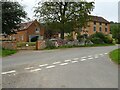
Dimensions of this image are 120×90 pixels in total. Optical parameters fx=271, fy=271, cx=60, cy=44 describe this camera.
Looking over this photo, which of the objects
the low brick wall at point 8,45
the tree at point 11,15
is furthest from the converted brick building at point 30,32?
the low brick wall at point 8,45

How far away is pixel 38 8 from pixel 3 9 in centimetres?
1355

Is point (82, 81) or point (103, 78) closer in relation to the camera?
point (82, 81)

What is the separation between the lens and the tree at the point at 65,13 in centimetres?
4688

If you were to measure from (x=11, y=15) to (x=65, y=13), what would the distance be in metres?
13.8

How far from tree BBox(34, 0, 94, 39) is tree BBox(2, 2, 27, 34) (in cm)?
948

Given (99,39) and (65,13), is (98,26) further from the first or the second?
(65,13)

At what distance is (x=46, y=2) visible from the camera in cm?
4788

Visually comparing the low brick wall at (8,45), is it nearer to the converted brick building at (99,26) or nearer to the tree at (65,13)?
the tree at (65,13)

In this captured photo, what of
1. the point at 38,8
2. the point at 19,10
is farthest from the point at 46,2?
the point at 19,10

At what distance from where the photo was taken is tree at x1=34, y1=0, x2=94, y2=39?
154 feet

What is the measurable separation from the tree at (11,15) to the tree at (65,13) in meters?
9.48

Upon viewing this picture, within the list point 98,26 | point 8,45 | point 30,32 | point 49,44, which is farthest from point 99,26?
point 8,45

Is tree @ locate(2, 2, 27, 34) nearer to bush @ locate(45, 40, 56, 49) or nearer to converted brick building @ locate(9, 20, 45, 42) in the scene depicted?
bush @ locate(45, 40, 56, 49)

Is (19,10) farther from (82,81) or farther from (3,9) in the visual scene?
(82,81)
